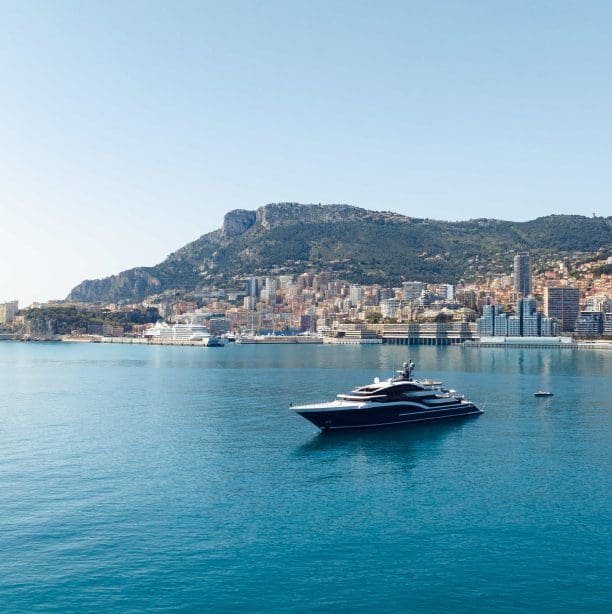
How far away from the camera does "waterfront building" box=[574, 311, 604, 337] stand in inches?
7613

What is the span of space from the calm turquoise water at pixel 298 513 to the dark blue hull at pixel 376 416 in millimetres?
1128

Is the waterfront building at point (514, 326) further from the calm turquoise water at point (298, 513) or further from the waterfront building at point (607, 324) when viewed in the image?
the calm turquoise water at point (298, 513)

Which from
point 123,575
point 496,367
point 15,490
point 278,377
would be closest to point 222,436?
point 15,490

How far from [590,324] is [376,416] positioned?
164596 mm

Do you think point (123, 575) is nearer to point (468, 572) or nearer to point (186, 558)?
point (186, 558)

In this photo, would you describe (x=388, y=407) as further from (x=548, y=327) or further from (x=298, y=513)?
(x=548, y=327)

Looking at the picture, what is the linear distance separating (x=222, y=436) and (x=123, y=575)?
22.0 m

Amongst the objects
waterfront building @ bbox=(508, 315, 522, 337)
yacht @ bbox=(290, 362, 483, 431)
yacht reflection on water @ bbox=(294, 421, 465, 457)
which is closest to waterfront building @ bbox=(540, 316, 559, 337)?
waterfront building @ bbox=(508, 315, 522, 337)

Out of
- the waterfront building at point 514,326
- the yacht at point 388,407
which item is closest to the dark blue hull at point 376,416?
the yacht at point 388,407

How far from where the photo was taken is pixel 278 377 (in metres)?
86.9

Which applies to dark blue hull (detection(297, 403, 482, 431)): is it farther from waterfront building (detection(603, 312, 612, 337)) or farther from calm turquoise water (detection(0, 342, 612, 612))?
waterfront building (detection(603, 312, 612, 337))

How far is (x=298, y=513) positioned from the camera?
90.1 ft

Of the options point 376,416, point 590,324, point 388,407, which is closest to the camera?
point 376,416

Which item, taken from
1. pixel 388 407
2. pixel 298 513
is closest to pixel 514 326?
pixel 388 407
